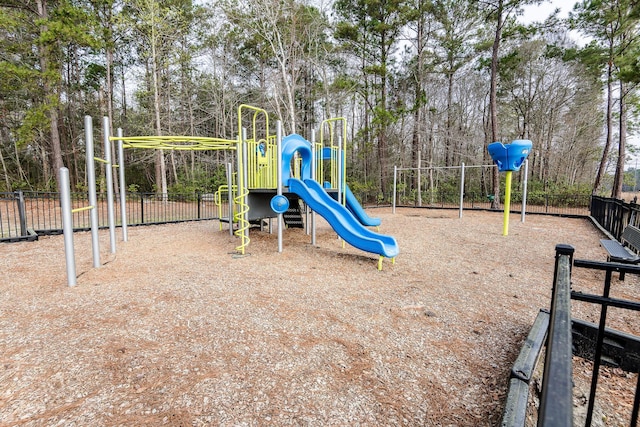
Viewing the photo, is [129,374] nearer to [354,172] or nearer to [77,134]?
[354,172]

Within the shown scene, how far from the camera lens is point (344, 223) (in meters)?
5.58

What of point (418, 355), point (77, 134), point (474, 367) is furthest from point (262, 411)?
point (77, 134)

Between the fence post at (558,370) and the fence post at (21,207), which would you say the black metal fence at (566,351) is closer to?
the fence post at (558,370)

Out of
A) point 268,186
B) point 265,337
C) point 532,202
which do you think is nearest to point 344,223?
point 268,186

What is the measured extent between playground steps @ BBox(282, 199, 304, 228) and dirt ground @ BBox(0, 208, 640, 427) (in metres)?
3.22

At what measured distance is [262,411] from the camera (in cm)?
191

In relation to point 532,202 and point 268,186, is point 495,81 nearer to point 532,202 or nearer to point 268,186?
point 532,202

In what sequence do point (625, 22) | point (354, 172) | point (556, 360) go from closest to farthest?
1. point (556, 360)
2. point (625, 22)
3. point (354, 172)

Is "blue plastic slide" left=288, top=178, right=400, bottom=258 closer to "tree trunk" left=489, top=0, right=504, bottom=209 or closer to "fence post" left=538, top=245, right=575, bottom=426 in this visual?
"fence post" left=538, top=245, right=575, bottom=426

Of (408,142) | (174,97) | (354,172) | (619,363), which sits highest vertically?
(174,97)

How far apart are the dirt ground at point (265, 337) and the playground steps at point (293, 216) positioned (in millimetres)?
Result: 3217

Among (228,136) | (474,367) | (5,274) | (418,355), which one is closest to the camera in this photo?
(474,367)

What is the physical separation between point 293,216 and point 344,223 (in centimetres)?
364

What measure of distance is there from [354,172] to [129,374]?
21798 millimetres
